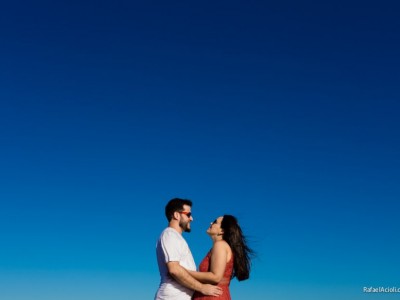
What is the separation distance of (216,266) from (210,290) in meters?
0.56

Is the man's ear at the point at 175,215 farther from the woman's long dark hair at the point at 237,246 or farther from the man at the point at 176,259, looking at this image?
the woman's long dark hair at the point at 237,246

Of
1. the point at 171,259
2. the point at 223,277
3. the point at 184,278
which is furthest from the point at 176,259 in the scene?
the point at 223,277

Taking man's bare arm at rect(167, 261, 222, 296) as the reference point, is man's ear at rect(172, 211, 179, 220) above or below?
above

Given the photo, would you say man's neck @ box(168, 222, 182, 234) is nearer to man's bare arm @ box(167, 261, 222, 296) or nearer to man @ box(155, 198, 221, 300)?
man @ box(155, 198, 221, 300)

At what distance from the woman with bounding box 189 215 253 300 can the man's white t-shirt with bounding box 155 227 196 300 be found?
1.91 ft

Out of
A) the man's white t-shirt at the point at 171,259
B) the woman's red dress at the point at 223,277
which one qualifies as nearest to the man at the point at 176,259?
the man's white t-shirt at the point at 171,259

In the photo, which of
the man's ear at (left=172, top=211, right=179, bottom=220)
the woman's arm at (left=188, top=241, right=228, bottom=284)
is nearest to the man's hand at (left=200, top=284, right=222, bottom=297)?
the woman's arm at (left=188, top=241, right=228, bottom=284)

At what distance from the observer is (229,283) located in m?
13.9

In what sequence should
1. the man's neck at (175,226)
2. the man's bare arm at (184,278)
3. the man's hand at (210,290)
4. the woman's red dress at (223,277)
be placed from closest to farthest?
the man's bare arm at (184,278), the man's neck at (175,226), the man's hand at (210,290), the woman's red dress at (223,277)

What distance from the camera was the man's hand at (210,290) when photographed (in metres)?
13.0

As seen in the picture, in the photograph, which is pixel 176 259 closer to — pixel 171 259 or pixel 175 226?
pixel 171 259

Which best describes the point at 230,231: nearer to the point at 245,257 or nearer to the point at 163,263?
the point at 245,257

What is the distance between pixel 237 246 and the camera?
13.5 meters

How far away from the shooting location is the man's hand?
513 inches
